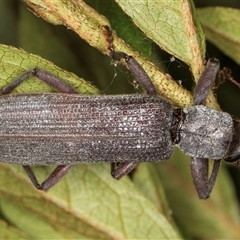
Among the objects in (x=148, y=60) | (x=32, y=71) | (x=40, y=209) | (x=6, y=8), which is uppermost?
(x=148, y=60)

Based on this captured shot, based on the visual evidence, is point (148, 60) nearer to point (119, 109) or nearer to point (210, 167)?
point (119, 109)

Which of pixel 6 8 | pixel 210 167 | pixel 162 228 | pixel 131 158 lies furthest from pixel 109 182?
pixel 6 8

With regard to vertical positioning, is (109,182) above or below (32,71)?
below

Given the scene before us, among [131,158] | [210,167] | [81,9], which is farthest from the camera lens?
[210,167]

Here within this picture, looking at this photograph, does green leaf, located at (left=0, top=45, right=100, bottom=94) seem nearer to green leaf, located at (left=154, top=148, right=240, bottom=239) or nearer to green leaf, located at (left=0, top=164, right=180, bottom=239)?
green leaf, located at (left=0, top=164, right=180, bottom=239)

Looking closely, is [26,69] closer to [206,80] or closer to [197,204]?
[206,80]

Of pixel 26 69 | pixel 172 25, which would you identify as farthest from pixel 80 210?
pixel 172 25

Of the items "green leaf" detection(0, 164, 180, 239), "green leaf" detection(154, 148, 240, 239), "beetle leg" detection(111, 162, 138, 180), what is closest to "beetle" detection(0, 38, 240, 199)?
"beetle leg" detection(111, 162, 138, 180)
